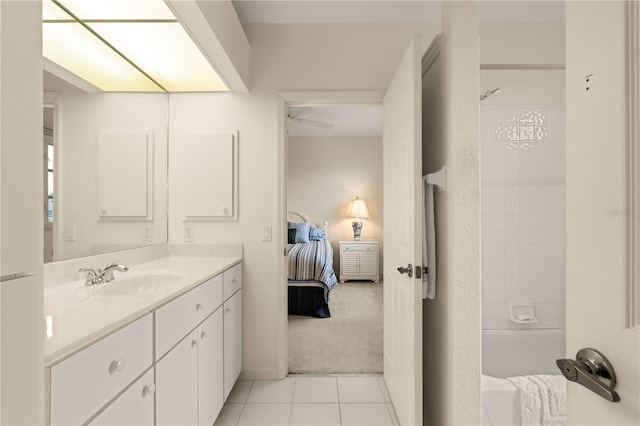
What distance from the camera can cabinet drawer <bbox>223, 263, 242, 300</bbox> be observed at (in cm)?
192

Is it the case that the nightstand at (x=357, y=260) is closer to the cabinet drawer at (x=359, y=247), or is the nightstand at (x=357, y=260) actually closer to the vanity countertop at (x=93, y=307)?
the cabinet drawer at (x=359, y=247)

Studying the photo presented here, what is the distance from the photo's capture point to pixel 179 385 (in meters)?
1.29

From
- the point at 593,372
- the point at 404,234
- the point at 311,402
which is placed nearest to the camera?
the point at 593,372

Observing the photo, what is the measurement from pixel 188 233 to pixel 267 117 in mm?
1047

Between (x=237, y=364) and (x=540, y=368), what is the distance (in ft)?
7.14

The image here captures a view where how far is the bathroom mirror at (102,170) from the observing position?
1.39 m

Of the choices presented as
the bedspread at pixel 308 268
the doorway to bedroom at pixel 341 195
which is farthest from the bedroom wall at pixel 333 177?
the bedspread at pixel 308 268

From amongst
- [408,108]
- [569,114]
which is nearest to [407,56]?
[408,108]

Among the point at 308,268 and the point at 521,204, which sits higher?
the point at 521,204

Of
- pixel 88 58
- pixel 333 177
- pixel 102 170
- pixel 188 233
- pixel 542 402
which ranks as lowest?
pixel 542 402

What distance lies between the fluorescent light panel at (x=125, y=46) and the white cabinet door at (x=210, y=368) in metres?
1.46

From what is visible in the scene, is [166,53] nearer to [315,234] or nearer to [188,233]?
[188,233]

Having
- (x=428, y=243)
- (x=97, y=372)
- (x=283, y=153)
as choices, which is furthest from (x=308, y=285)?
(x=97, y=372)

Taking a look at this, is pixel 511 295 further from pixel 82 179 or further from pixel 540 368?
pixel 82 179
